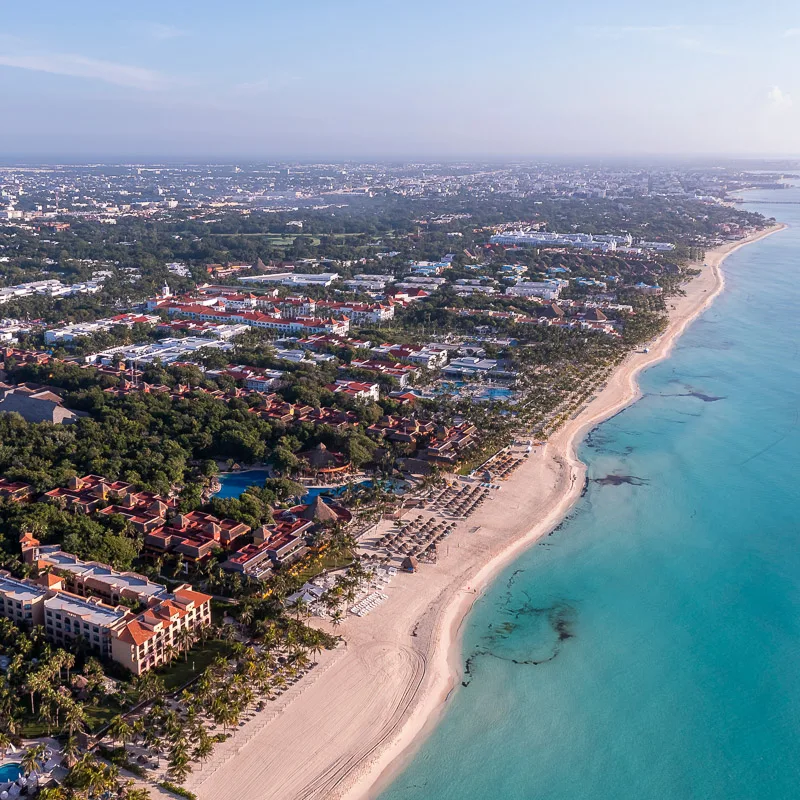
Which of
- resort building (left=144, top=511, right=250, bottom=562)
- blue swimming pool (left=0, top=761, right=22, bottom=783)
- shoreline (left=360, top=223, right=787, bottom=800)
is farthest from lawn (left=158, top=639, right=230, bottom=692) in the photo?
shoreline (left=360, top=223, right=787, bottom=800)

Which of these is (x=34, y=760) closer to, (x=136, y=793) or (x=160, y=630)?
(x=136, y=793)

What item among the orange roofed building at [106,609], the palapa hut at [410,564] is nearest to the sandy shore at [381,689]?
the palapa hut at [410,564]

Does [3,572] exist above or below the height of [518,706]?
above

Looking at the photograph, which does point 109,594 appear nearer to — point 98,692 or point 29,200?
point 98,692

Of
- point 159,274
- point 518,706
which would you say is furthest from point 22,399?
point 159,274

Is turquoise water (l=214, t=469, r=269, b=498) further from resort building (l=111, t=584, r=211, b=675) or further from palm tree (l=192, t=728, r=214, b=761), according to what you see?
palm tree (l=192, t=728, r=214, b=761)

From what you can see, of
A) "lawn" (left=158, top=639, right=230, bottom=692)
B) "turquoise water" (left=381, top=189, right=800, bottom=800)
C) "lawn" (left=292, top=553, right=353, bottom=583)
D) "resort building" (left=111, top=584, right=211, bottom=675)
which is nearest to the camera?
"turquoise water" (left=381, top=189, right=800, bottom=800)

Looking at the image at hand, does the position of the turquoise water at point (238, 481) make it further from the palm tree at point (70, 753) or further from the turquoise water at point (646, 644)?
the palm tree at point (70, 753)
